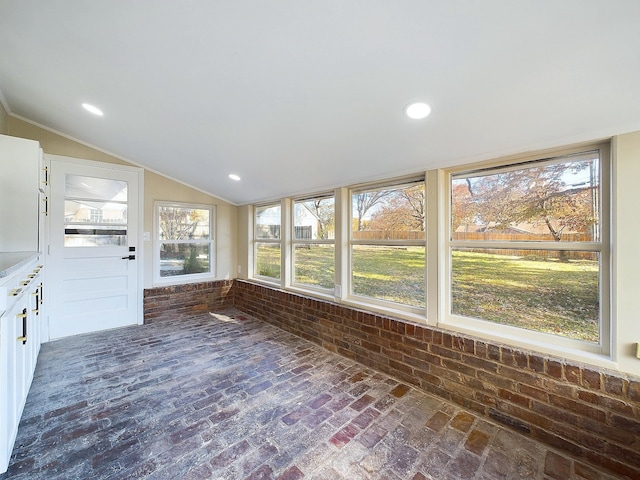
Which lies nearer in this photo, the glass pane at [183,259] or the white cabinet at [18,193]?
the white cabinet at [18,193]

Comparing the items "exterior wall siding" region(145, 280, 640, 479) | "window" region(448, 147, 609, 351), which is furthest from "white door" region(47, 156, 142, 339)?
"window" region(448, 147, 609, 351)

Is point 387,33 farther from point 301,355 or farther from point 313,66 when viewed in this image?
point 301,355

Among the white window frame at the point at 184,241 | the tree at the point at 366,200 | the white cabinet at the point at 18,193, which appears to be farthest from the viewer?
the white window frame at the point at 184,241

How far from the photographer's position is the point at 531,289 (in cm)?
199

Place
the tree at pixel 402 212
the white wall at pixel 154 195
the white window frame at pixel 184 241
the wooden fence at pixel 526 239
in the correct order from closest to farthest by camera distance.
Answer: the wooden fence at pixel 526 239 < the tree at pixel 402 212 < the white wall at pixel 154 195 < the white window frame at pixel 184 241

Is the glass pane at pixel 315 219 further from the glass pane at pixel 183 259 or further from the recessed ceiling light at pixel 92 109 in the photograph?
the recessed ceiling light at pixel 92 109

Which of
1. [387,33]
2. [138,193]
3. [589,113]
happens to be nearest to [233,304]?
[138,193]

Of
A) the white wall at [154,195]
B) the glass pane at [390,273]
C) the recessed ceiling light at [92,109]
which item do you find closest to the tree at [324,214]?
the glass pane at [390,273]

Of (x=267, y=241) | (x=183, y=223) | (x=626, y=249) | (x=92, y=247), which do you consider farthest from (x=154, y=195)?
(x=626, y=249)

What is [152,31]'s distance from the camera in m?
1.56

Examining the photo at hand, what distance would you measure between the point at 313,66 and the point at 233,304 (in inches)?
171

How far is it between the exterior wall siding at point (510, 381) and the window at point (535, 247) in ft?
0.81

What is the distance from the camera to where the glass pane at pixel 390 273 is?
2604mm

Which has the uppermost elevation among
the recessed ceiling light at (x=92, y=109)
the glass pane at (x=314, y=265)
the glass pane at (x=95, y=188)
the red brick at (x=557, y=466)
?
the recessed ceiling light at (x=92, y=109)
